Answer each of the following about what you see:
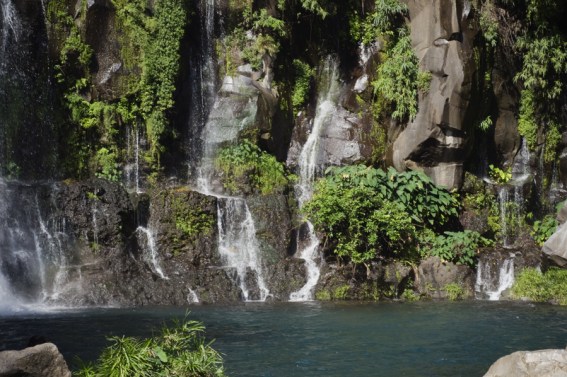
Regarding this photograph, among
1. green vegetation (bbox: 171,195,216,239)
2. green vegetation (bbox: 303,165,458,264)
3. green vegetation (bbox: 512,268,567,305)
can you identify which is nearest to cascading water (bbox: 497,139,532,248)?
green vegetation (bbox: 303,165,458,264)

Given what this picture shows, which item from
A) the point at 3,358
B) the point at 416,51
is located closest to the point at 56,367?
the point at 3,358

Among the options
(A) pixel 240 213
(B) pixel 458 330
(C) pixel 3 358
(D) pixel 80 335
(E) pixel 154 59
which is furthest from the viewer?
(E) pixel 154 59

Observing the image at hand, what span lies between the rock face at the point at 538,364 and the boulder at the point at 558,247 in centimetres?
695

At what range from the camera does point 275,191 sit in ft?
66.2

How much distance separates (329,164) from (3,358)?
1568 centimetres

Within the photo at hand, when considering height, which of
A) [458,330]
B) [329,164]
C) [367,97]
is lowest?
[458,330]

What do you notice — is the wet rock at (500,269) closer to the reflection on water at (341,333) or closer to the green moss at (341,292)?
the reflection on water at (341,333)

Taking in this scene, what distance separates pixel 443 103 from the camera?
66.6ft

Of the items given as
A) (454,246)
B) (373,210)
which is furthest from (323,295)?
(454,246)

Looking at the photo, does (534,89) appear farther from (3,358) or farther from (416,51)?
(3,358)

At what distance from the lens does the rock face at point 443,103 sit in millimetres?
20297

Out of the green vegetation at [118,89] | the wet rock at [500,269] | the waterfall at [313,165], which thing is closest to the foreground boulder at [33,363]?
the waterfall at [313,165]

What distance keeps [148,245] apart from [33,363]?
12.1m

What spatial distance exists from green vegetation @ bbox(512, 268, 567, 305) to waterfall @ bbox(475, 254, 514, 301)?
Result: 0.35 metres
